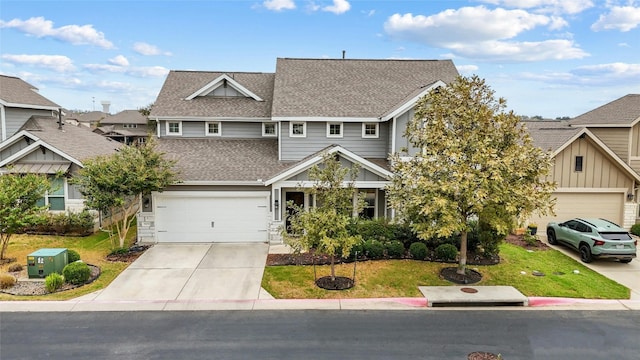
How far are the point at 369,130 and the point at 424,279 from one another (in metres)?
9.10

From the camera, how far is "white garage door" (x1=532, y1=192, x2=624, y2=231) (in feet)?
69.1

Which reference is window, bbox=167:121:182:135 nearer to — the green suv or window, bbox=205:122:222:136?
window, bbox=205:122:222:136

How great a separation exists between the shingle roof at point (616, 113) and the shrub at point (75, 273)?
83.5ft

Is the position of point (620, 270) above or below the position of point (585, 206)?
below

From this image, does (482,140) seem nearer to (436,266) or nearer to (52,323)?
(436,266)

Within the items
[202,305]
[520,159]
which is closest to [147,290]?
[202,305]

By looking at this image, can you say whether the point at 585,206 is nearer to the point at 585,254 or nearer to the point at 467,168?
the point at 585,254

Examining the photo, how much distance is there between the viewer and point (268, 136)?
22.9 meters

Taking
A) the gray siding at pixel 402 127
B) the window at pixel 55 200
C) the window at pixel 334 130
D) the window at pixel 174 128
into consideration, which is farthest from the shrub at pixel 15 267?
the gray siding at pixel 402 127

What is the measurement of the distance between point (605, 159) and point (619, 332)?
13009mm

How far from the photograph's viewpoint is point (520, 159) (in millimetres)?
12852

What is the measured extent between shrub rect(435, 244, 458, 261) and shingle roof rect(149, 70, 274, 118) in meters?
11.6

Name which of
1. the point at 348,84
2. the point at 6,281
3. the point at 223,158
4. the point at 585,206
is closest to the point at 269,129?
the point at 223,158

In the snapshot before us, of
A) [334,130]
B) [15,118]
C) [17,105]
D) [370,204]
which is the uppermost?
[17,105]
